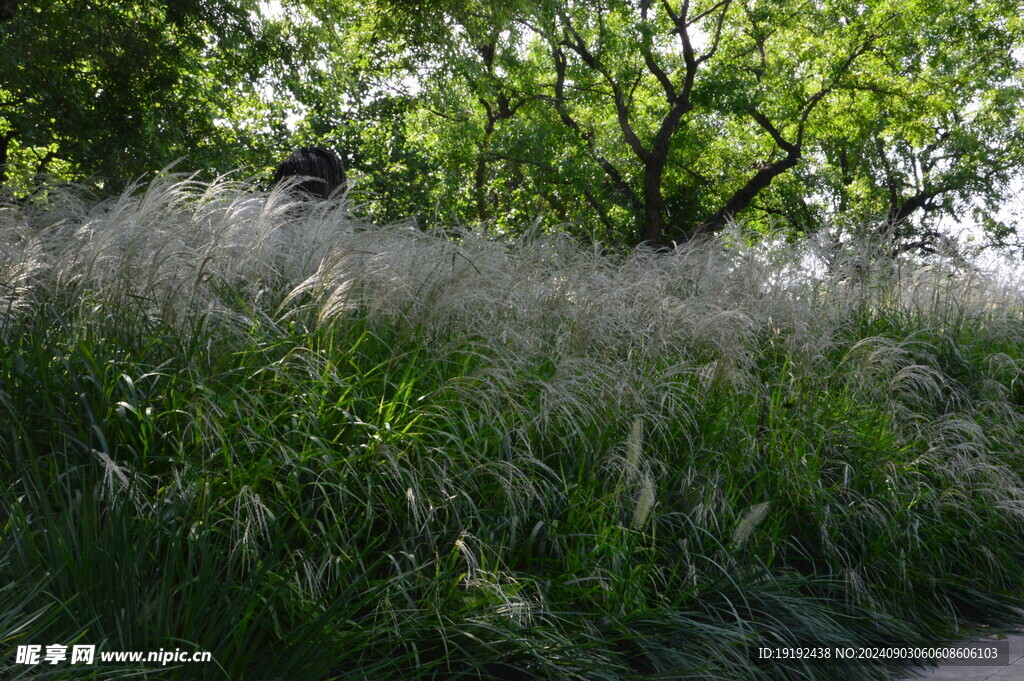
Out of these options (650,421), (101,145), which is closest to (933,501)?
(650,421)

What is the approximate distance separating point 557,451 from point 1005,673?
6.95ft

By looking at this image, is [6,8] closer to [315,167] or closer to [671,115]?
[315,167]

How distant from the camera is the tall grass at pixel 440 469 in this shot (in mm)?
2963

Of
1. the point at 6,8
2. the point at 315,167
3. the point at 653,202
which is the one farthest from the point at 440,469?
the point at 653,202

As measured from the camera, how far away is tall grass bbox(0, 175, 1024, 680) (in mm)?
2963

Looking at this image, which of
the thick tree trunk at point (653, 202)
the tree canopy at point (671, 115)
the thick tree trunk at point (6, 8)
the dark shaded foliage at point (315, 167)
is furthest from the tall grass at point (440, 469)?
the thick tree trunk at point (653, 202)

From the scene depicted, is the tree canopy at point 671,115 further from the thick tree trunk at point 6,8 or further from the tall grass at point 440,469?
the tall grass at point 440,469

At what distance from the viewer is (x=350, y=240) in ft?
16.8

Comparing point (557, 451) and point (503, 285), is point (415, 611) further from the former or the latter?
point (503, 285)

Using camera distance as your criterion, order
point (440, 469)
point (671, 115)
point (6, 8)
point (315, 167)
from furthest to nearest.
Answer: point (671, 115) → point (6, 8) → point (315, 167) → point (440, 469)

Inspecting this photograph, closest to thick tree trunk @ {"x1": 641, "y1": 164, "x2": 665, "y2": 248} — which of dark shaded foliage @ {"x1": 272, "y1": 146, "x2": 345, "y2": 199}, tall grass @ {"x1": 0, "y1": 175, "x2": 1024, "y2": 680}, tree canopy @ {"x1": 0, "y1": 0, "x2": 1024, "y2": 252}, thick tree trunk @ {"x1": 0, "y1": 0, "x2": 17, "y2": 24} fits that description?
tree canopy @ {"x1": 0, "y1": 0, "x2": 1024, "y2": 252}

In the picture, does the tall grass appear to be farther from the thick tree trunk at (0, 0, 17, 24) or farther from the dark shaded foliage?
the thick tree trunk at (0, 0, 17, 24)

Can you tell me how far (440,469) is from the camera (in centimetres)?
365

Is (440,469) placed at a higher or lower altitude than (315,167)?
lower
